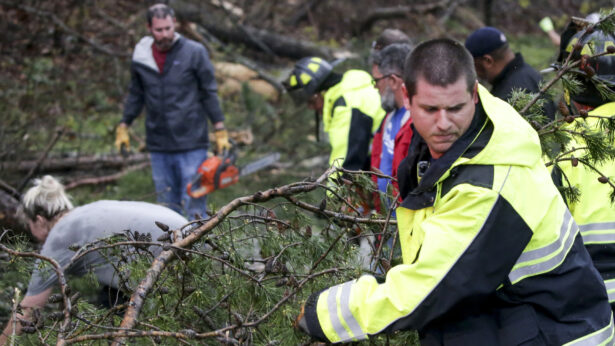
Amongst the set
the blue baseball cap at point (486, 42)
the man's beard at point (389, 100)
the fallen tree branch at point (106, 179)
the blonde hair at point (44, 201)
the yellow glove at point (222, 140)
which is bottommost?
the fallen tree branch at point (106, 179)

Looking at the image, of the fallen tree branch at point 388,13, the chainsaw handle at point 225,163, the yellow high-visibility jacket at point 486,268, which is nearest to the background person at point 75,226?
the yellow high-visibility jacket at point 486,268

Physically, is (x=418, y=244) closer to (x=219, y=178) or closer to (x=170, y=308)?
(x=170, y=308)

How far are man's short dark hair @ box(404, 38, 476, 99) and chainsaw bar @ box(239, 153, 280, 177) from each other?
13.6ft

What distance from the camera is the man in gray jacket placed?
527 cm

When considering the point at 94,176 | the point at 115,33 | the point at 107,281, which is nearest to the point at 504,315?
the point at 107,281

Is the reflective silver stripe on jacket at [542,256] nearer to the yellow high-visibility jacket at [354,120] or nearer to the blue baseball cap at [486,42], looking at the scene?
the blue baseball cap at [486,42]

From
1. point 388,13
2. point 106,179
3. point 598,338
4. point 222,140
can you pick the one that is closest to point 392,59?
point 222,140

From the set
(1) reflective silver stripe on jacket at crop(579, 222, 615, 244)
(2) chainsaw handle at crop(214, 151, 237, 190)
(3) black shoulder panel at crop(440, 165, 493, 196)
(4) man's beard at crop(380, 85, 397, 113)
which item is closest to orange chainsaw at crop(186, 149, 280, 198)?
(2) chainsaw handle at crop(214, 151, 237, 190)

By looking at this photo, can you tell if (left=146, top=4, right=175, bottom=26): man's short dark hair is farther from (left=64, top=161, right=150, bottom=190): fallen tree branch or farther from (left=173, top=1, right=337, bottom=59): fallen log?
(left=173, top=1, right=337, bottom=59): fallen log

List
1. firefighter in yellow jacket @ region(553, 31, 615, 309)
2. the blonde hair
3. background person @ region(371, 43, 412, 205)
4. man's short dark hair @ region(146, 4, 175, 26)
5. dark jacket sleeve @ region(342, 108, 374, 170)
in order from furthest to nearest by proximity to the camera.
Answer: man's short dark hair @ region(146, 4, 175, 26), dark jacket sleeve @ region(342, 108, 374, 170), background person @ region(371, 43, 412, 205), the blonde hair, firefighter in yellow jacket @ region(553, 31, 615, 309)

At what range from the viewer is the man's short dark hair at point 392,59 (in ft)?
12.5

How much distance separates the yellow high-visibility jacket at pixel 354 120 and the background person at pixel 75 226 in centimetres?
150

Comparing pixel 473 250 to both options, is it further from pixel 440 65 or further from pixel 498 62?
pixel 498 62

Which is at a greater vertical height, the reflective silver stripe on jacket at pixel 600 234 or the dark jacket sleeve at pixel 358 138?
the reflective silver stripe on jacket at pixel 600 234
